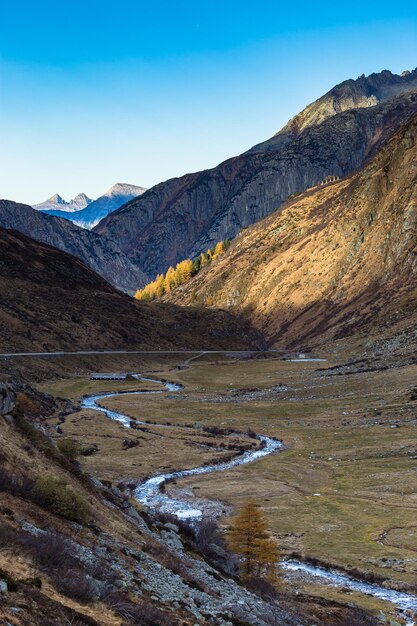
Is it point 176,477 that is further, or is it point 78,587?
point 176,477

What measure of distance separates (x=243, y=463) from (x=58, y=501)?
47.6m

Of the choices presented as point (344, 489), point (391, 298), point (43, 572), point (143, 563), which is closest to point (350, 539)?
point (344, 489)

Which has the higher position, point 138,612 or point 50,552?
point 50,552

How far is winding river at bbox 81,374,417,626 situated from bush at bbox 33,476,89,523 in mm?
18062

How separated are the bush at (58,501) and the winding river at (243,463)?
1806 centimetres

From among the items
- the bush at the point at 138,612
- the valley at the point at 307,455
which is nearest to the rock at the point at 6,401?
the bush at the point at 138,612

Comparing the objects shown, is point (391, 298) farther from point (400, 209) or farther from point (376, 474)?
point (376, 474)

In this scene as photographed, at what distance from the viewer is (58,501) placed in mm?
26312

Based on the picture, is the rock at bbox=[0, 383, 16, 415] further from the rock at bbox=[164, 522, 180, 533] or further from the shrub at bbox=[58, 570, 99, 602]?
the shrub at bbox=[58, 570, 99, 602]

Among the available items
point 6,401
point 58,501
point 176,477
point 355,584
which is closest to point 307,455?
point 176,477

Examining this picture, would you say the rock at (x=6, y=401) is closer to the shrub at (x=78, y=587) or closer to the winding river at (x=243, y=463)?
the winding river at (x=243, y=463)

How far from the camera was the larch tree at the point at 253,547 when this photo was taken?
3572 cm

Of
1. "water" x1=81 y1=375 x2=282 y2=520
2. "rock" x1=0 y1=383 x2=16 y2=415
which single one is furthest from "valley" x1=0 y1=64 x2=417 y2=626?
"water" x1=81 y1=375 x2=282 y2=520

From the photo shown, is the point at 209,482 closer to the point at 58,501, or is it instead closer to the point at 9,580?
the point at 58,501
